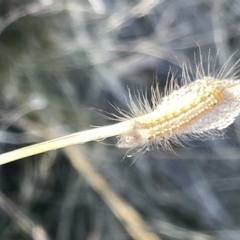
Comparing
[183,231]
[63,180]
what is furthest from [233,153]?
[63,180]

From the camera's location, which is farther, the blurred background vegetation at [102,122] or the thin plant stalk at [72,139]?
the blurred background vegetation at [102,122]

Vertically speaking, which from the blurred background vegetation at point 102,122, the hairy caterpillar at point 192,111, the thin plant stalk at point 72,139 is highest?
the blurred background vegetation at point 102,122

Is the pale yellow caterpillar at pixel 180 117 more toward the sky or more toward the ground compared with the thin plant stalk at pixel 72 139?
more toward the ground

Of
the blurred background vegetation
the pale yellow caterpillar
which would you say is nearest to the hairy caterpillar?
the pale yellow caterpillar

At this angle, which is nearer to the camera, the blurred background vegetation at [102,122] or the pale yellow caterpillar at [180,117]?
the pale yellow caterpillar at [180,117]

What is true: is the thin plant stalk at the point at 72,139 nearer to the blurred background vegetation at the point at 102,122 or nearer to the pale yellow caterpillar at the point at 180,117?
the pale yellow caterpillar at the point at 180,117

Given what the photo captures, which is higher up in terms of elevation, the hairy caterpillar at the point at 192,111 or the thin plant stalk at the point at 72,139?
the thin plant stalk at the point at 72,139

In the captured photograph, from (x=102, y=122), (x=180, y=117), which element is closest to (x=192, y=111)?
(x=180, y=117)

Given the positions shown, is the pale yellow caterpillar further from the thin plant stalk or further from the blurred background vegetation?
the blurred background vegetation

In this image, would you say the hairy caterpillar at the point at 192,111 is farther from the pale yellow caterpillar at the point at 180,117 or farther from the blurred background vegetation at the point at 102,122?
the blurred background vegetation at the point at 102,122

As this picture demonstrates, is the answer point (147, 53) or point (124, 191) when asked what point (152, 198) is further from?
point (147, 53)

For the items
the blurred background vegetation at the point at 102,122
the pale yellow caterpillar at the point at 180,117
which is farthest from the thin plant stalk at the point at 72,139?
the blurred background vegetation at the point at 102,122
